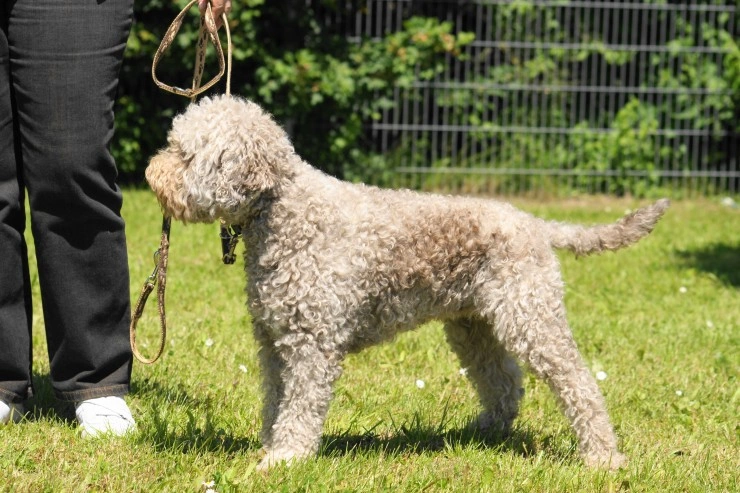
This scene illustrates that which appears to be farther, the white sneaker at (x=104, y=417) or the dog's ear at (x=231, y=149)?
the white sneaker at (x=104, y=417)

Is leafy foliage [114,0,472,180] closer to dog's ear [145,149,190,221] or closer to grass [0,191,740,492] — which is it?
grass [0,191,740,492]

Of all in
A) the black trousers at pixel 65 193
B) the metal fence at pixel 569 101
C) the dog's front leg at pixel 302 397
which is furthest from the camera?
the metal fence at pixel 569 101

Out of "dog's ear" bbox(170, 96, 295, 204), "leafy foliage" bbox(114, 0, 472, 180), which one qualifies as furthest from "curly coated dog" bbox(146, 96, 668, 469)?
"leafy foliage" bbox(114, 0, 472, 180)

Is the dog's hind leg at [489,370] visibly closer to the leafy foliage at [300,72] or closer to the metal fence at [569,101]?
the leafy foliage at [300,72]

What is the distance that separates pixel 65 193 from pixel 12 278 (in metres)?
0.43

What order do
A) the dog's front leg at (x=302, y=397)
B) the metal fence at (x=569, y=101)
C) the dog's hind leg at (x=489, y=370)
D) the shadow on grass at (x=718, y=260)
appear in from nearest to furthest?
the dog's front leg at (x=302, y=397)
the dog's hind leg at (x=489, y=370)
the shadow on grass at (x=718, y=260)
the metal fence at (x=569, y=101)

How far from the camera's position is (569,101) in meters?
10.5

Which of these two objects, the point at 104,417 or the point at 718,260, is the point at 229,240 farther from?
the point at 718,260

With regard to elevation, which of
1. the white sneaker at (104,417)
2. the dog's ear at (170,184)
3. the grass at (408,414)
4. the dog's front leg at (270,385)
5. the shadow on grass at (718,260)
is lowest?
the shadow on grass at (718,260)

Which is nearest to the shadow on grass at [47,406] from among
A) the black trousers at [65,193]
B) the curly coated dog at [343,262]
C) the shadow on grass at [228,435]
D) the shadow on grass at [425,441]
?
the shadow on grass at [228,435]

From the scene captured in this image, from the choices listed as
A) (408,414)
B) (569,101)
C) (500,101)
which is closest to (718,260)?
(569,101)

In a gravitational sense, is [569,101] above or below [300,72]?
below

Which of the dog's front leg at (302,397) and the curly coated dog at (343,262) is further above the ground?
the curly coated dog at (343,262)

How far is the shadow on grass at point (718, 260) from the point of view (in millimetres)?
7184
